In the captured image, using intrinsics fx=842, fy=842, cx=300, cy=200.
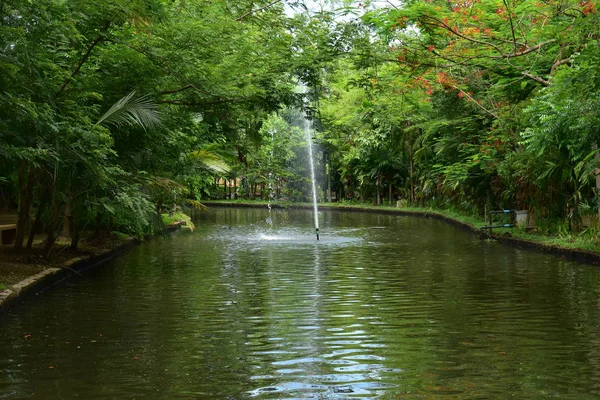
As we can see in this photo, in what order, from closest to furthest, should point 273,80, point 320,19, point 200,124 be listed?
point 273,80 → point 320,19 → point 200,124

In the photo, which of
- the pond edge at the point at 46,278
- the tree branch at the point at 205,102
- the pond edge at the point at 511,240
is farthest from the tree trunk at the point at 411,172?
the tree branch at the point at 205,102

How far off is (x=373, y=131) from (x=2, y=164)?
35361 mm

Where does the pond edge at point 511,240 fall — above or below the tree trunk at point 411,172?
below

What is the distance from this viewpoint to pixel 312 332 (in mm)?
9633

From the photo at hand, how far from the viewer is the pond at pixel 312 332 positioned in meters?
7.01

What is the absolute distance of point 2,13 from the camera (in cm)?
1180

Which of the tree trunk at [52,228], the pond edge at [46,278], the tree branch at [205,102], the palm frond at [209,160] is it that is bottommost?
the pond edge at [46,278]

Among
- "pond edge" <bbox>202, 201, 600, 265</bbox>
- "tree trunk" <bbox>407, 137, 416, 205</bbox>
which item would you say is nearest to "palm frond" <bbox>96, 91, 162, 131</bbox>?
"pond edge" <bbox>202, 201, 600, 265</bbox>

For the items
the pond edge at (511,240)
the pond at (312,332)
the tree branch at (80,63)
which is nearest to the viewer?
the pond at (312,332)

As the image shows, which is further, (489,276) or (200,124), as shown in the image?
(200,124)

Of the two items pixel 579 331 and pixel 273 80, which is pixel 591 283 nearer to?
pixel 579 331

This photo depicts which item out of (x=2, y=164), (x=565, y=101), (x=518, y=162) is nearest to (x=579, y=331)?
(x=565, y=101)

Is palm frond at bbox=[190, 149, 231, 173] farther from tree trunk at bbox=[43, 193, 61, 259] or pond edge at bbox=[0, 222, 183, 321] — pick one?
tree trunk at bbox=[43, 193, 61, 259]

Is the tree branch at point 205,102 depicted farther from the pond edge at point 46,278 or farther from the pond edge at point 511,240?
the pond edge at point 511,240
